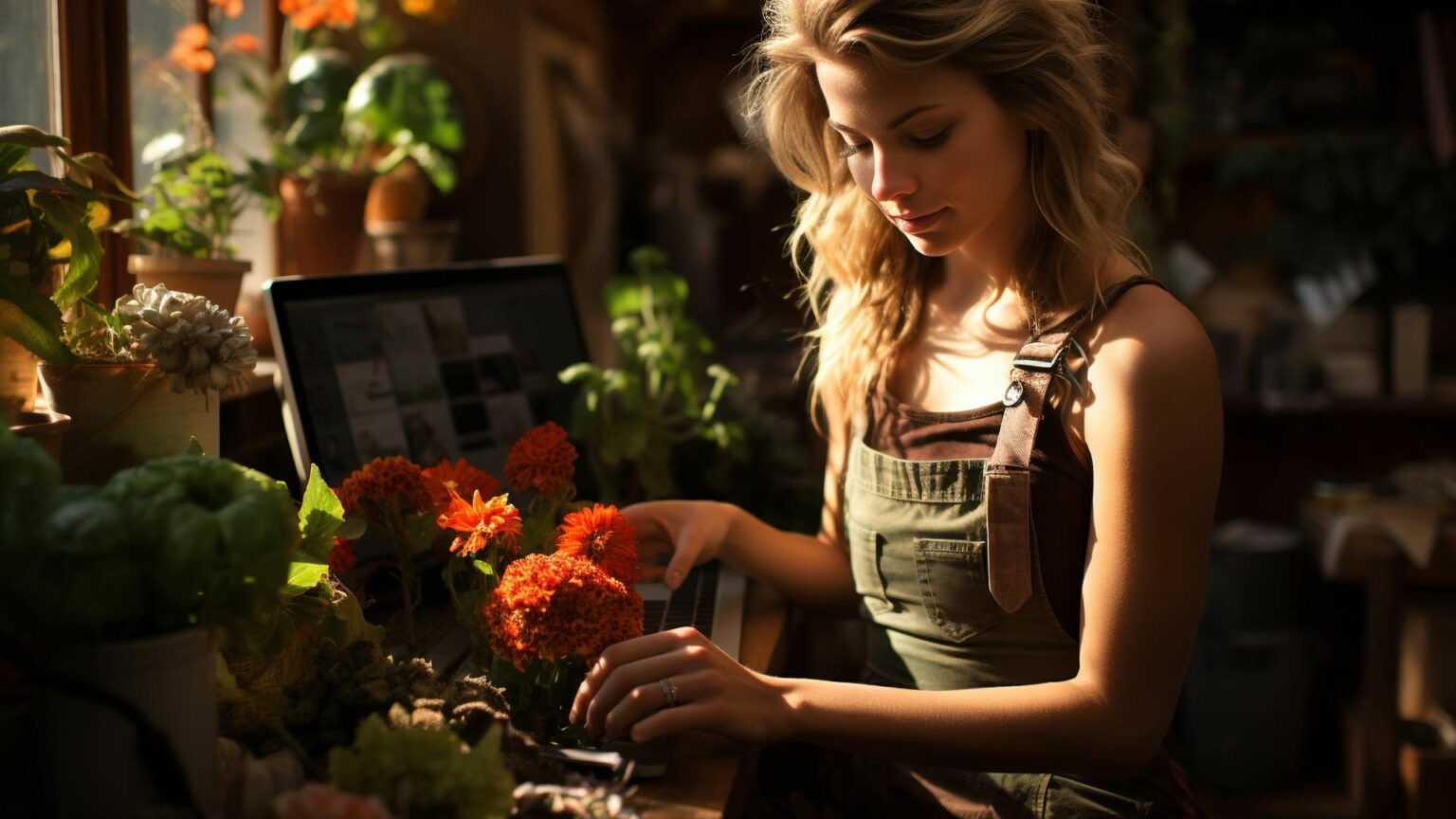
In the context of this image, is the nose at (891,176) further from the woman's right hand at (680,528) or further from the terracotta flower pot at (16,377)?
the terracotta flower pot at (16,377)

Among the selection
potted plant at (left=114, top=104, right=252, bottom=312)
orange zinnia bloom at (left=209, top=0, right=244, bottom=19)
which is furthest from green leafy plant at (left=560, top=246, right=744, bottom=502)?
orange zinnia bloom at (left=209, top=0, right=244, bottom=19)

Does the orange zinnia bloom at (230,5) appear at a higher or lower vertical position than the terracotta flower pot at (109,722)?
higher

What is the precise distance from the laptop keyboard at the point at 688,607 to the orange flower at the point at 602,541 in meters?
0.21

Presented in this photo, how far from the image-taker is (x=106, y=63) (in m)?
1.38

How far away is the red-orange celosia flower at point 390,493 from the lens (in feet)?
3.35

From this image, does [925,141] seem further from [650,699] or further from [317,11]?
[317,11]

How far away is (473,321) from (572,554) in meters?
0.63

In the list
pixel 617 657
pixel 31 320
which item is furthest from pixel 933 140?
pixel 31 320

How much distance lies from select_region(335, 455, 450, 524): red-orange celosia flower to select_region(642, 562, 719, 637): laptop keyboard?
0.77 feet

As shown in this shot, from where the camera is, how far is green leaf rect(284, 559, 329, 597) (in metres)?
0.91

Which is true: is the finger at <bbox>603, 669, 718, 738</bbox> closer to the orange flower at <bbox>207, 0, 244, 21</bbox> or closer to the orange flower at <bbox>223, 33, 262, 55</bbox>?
→ the orange flower at <bbox>207, 0, 244, 21</bbox>

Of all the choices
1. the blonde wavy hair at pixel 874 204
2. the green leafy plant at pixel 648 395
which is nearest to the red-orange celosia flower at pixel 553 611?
the blonde wavy hair at pixel 874 204

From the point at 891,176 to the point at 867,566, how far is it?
419 millimetres

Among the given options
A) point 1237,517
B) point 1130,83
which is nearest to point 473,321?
point 1130,83
